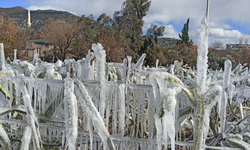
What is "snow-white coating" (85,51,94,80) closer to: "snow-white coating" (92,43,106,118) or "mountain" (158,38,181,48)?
"snow-white coating" (92,43,106,118)

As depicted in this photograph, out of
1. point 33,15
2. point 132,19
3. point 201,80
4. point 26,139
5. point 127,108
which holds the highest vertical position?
point 33,15

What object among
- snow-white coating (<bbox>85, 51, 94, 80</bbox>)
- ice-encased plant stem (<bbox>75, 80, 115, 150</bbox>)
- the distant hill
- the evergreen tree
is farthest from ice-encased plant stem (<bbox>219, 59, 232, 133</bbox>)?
the distant hill

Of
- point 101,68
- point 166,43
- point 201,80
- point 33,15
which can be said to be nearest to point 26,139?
point 101,68

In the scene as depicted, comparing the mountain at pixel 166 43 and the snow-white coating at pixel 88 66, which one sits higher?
the mountain at pixel 166 43

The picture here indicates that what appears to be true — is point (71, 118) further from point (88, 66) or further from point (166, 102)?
point (88, 66)

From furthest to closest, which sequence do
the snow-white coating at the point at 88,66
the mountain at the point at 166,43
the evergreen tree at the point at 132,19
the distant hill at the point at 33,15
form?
the distant hill at the point at 33,15, the mountain at the point at 166,43, the evergreen tree at the point at 132,19, the snow-white coating at the point at 88,66

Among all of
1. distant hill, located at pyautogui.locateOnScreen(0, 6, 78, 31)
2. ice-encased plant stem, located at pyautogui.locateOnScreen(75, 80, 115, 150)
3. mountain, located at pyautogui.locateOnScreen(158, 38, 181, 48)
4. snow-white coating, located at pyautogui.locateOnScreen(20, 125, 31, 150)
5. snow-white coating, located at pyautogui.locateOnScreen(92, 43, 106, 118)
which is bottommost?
snow-white coating, located at pyautogui.locateOnScreen(20, 125, 31, 150)

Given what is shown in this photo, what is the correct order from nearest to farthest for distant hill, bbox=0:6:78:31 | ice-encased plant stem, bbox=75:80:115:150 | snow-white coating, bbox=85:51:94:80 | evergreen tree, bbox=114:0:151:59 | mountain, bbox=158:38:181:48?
ice-encased plant stem, bbox=75:80:115:150 → snow-white coating, bbox=85:51:94:80 → evergreen tree, bbox=114:0:151:59 → mountain, bbox=158:38:181:48 → distant hill, bbox=0:6:78:31

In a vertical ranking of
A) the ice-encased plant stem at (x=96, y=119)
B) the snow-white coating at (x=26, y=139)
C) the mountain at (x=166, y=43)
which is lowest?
the snow-white coating at (x=26, y=139)

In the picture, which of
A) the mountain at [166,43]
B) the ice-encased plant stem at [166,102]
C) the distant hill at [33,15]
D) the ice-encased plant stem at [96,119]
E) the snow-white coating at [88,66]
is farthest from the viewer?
the distant hill at [33,15]

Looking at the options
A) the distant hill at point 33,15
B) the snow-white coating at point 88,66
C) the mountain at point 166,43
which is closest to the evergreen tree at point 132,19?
the mountain at point 166,43

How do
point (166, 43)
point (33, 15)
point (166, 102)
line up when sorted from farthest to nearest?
point (33, 15) → point (166, 43) → point (166, 102)

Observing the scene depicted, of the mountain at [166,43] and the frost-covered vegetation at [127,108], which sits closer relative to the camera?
the frost-covered vegetation at [127,108]

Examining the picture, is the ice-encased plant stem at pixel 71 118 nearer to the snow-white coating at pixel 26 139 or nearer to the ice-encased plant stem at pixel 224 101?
the snow-white coating at pixel 26 139
